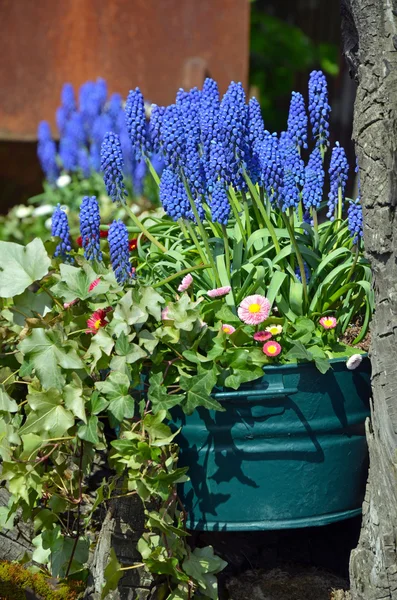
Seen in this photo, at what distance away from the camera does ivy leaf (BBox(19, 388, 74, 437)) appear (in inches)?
68.5

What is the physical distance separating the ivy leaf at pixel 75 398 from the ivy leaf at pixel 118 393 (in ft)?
0.16

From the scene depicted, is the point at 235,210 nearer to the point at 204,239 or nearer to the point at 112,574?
the point at 204,239

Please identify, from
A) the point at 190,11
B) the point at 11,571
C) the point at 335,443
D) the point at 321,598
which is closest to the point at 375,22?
the point at 335,443

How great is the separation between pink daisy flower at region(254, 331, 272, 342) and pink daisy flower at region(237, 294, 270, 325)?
0.03 metres

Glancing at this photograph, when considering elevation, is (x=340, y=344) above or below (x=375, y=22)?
below

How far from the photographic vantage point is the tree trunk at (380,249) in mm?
1671

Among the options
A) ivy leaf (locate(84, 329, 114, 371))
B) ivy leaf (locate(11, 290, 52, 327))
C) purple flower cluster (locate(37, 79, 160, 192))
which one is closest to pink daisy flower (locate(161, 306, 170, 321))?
ivy leaf (locate(84, 329, 114, 371))

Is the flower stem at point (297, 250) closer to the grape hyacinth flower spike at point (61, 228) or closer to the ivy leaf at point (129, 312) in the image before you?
the ivy leaf at point (129, 312)

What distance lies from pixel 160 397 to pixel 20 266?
46cm

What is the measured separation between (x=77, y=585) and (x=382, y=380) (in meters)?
0.88

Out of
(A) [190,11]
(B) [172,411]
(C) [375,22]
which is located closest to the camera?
(C) [375,22]

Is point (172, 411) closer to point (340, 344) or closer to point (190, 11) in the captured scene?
point (340, 344)

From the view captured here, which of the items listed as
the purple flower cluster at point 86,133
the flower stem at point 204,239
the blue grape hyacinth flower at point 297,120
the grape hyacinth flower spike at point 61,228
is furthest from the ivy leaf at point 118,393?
the purple flower cluster at point 86,133

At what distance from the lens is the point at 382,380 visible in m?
1.73
